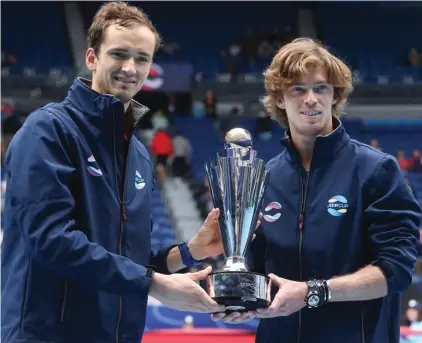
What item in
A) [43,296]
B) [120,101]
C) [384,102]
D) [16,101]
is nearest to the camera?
[43,296]

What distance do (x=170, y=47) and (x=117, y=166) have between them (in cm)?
1431

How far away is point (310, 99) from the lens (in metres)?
2.74

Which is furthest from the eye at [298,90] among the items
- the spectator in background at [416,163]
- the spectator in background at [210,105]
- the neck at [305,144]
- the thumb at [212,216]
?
the spectator in background at [210,105]

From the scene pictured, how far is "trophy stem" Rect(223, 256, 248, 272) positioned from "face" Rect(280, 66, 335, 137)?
514 millimetres

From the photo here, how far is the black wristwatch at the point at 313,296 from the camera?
8.15ft

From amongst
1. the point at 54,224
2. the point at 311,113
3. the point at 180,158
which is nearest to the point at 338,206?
the point at 311,113

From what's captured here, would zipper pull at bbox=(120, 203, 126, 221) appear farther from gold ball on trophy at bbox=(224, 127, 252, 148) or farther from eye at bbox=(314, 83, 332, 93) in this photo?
eye at bbox=(314, 83, 332, 93)

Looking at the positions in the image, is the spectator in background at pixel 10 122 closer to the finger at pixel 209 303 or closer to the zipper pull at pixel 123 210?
the zipper pull at pixel 123 210

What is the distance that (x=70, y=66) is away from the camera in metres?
16.9

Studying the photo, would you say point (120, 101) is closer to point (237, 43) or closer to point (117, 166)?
point (117, 166)

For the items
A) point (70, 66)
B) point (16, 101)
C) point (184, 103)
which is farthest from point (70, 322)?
point (70, 66)

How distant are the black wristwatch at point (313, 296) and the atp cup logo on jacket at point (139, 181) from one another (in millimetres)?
662

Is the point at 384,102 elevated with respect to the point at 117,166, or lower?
elevated

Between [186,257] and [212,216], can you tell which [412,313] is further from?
[212,216]
